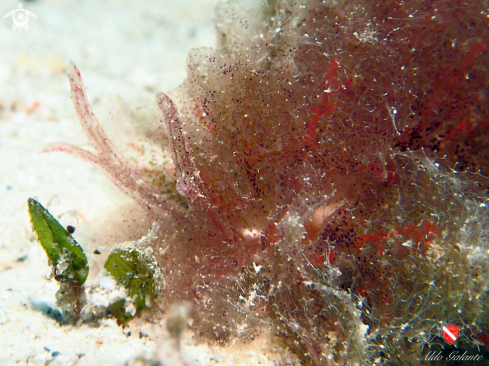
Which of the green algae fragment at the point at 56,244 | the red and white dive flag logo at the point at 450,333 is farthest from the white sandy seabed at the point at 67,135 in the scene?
the red and white dive flag logo at the point at 450,333

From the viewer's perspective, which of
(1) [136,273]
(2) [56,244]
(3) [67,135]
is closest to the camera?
(2) [56,244]

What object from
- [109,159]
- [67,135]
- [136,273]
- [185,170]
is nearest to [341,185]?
[185,170]

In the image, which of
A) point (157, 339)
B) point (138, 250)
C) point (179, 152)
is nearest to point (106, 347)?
point (157, 339)

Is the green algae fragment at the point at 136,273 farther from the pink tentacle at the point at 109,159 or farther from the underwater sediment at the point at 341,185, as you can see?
the pink tentacle at the point at 109,159

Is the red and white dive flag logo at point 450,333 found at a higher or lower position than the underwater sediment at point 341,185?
lower

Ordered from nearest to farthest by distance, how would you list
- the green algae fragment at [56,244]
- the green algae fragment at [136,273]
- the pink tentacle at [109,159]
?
the green algae fragment at [56,244] < the green algae fragment at [136,273] < the pink tentacle at [109,159]

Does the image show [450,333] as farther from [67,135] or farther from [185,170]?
[67,135]
